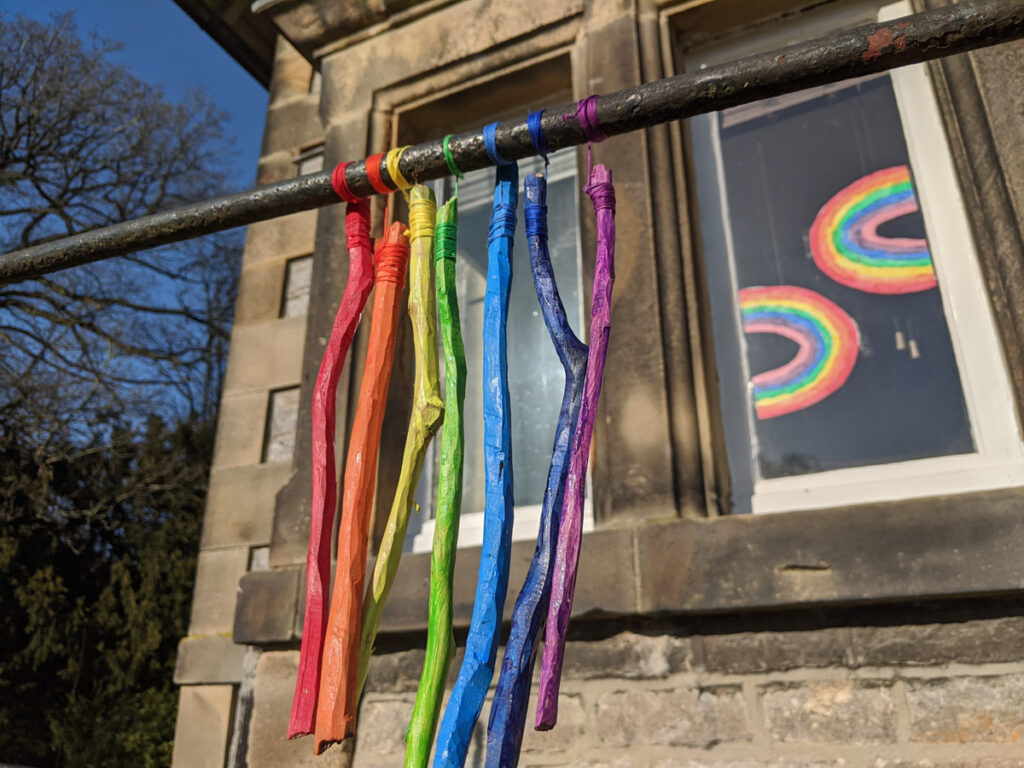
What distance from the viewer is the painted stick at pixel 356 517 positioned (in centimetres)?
101

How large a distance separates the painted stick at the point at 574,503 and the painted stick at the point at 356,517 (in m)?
0.24

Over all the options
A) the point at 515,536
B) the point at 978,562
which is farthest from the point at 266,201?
the point at 978,562

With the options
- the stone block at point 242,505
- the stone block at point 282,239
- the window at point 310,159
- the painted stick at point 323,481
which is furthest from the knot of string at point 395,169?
the window at point 310,159

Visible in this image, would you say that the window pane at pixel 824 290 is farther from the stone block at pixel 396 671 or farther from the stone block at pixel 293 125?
the stone block at pixel 293 125

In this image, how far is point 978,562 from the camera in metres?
1.83

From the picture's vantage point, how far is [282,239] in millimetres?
3572

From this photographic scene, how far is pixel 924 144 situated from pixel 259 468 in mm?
2579

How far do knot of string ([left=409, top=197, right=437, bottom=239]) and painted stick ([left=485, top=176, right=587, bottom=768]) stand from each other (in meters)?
0.17

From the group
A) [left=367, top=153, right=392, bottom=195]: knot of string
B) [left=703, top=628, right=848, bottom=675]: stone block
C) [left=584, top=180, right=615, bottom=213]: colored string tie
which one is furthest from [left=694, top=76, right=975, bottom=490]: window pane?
[left=367, top=153, right=392, bottom=195]: knot of string

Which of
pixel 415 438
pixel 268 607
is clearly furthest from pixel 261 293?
pixel 415 438

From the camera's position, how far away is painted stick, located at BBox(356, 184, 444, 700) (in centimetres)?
110

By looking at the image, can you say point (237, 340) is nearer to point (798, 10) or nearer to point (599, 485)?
point (599, 485)

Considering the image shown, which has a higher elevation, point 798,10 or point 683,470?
point 798,10

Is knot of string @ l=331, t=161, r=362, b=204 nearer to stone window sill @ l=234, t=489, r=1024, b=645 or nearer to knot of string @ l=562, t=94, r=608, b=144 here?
knot of string @ l=562, t=94, r=608, b=144
